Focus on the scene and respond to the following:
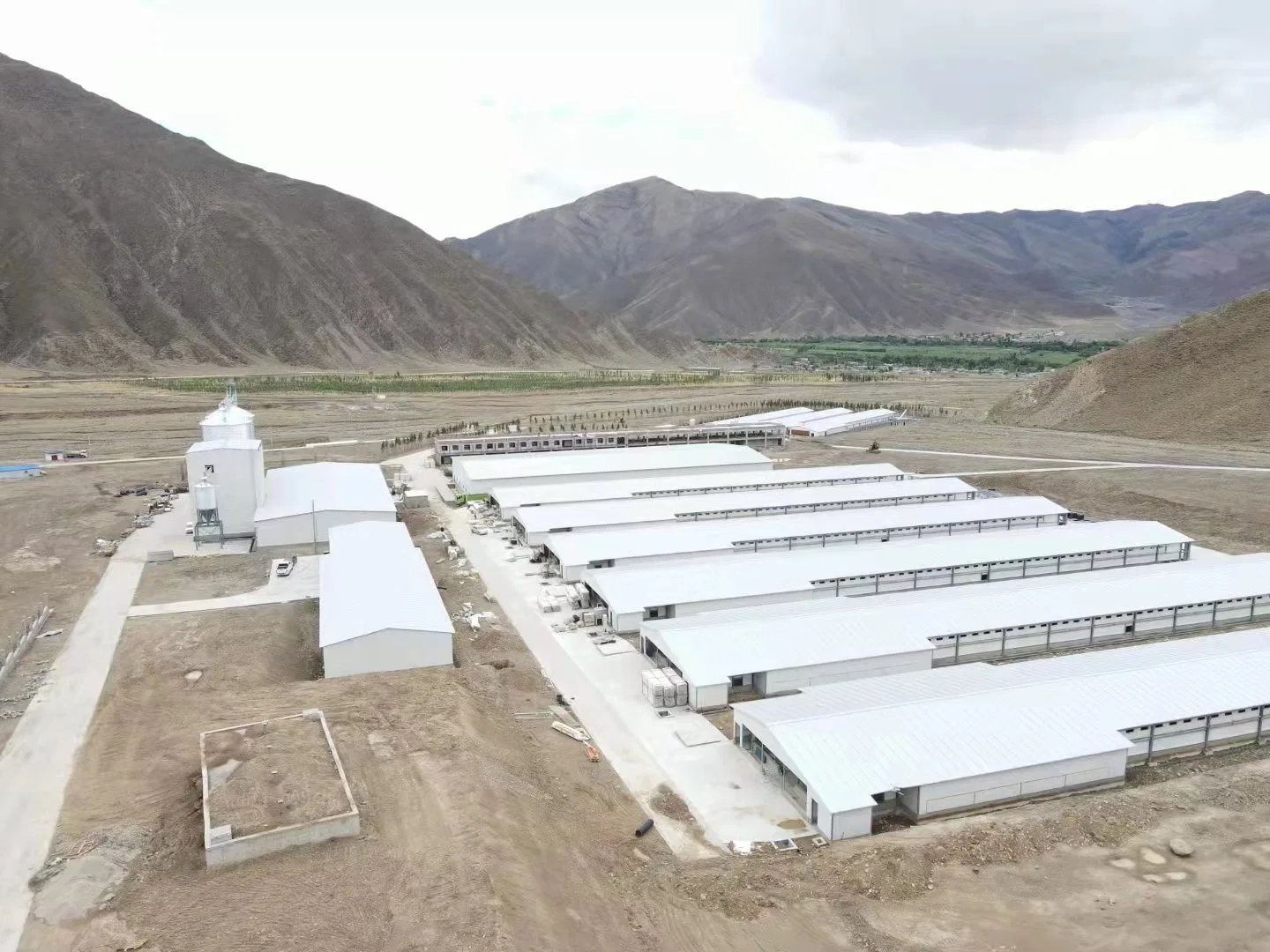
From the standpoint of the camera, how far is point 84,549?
1638 inches

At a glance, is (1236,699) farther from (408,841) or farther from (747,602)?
(408,841)

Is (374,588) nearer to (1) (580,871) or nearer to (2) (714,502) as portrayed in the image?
(1) (580,871)

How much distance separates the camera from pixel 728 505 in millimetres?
47375

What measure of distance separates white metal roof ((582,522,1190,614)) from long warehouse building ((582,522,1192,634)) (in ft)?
0.12

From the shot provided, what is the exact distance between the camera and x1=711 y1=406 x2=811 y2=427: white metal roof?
85500 mm

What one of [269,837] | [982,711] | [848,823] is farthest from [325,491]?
[982,711]

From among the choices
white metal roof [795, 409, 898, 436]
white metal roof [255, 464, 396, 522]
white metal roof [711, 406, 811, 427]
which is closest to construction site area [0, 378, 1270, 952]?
white metal roof [255, 464, 396, 522]

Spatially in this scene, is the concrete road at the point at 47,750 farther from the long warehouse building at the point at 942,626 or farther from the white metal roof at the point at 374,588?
the long warehouse building at the point at 942,626

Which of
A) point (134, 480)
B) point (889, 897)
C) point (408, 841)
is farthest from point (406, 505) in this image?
point (889, 897)

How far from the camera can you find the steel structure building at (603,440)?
2571 inches

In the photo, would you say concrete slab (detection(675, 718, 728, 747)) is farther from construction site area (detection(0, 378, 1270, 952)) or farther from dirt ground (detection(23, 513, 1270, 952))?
dirt ground (detection(23, 513, 1270, 952))

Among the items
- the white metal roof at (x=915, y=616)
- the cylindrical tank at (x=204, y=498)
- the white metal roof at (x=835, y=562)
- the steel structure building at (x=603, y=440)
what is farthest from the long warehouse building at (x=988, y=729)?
the steel structure building at (x=603, y=440)

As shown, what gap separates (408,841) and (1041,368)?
161 meters

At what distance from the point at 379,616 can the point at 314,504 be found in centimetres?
1673
